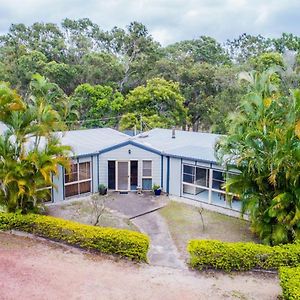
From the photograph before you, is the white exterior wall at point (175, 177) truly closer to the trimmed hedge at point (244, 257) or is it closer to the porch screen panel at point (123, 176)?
the porch screen panel at point (123, 176)

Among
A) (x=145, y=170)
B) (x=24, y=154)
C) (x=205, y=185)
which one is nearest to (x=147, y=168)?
(x=145, y=170)

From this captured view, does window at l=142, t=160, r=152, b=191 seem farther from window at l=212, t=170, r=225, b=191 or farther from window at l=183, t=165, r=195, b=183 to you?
window at l=212, t=170, r=225, b=191

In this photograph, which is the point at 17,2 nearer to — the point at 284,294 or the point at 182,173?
the point at 182,173

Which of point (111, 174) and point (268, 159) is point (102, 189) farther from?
point (268, 159)

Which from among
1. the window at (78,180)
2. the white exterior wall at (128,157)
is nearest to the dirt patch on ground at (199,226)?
the white exterior wall at (128,157)

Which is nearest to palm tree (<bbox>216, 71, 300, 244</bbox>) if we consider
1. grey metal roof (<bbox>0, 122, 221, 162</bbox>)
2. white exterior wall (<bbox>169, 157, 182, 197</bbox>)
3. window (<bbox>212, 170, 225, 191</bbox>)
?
window (<bbox>212, 170, 225, 191</bbox>)

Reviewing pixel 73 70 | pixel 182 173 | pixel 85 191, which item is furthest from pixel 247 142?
pixel 73 70
